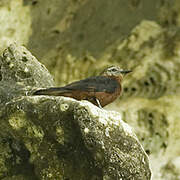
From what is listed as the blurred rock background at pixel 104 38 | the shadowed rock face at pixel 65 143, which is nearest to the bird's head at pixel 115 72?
the shadowed rock face at pixel 65 143

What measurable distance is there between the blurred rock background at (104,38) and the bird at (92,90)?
8.41ft

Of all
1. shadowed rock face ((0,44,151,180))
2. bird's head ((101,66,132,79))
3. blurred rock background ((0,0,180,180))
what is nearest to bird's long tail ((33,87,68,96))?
shadowed rock face ((0,44,151,180))

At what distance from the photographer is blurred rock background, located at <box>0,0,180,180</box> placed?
21.0 ft

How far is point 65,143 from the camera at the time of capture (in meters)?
2.67

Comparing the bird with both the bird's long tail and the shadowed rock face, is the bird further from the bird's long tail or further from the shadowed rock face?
the shadowed rock face

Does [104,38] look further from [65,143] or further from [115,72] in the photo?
[65,143]

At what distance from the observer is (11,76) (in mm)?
3229

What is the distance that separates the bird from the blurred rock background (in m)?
2.56

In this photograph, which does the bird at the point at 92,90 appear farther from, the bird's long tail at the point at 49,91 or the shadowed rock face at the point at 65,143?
the shadowed rock face at the point at 65,143

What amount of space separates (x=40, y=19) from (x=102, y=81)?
367cm

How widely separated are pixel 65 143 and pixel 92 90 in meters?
0.73

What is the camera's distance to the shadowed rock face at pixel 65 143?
2.54 m

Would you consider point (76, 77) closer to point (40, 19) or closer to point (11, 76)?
point (40, 19)

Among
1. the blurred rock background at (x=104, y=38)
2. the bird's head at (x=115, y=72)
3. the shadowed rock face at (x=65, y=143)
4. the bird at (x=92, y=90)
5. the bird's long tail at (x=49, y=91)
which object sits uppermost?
the blurred rock background at (x=104, y=38)
